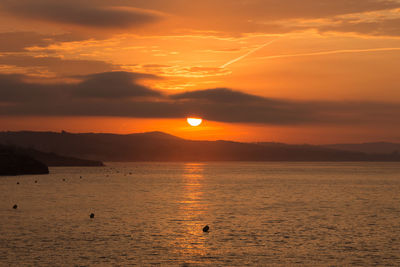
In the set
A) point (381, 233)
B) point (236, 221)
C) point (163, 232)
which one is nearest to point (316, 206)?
point (236, 221)

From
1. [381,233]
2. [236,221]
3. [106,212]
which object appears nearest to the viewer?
[381,233]

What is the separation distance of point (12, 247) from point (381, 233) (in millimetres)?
35705

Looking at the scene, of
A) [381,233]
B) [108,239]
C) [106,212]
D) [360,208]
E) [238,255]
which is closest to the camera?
[238,255]

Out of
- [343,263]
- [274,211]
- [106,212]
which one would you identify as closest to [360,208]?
[274,211]

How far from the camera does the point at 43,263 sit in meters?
36.8

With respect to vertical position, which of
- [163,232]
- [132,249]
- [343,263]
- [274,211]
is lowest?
[343,263]

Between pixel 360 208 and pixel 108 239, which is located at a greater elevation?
pixel 360 208

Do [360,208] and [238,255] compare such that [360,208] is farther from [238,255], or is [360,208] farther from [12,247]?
[12,247]

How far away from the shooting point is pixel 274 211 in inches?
2963

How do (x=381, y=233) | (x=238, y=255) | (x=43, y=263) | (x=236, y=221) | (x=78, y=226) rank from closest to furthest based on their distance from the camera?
(x=43, y=263) → (x=238, y=255) → (x=381, y=233) → (x=78, y=226) → (x=236, y=221)

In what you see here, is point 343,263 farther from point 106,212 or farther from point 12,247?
point 106,212

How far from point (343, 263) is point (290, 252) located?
5.16m

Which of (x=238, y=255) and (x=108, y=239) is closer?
(x=238, y=255)

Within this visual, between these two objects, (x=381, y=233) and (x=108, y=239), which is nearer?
(x=108, y=239)
